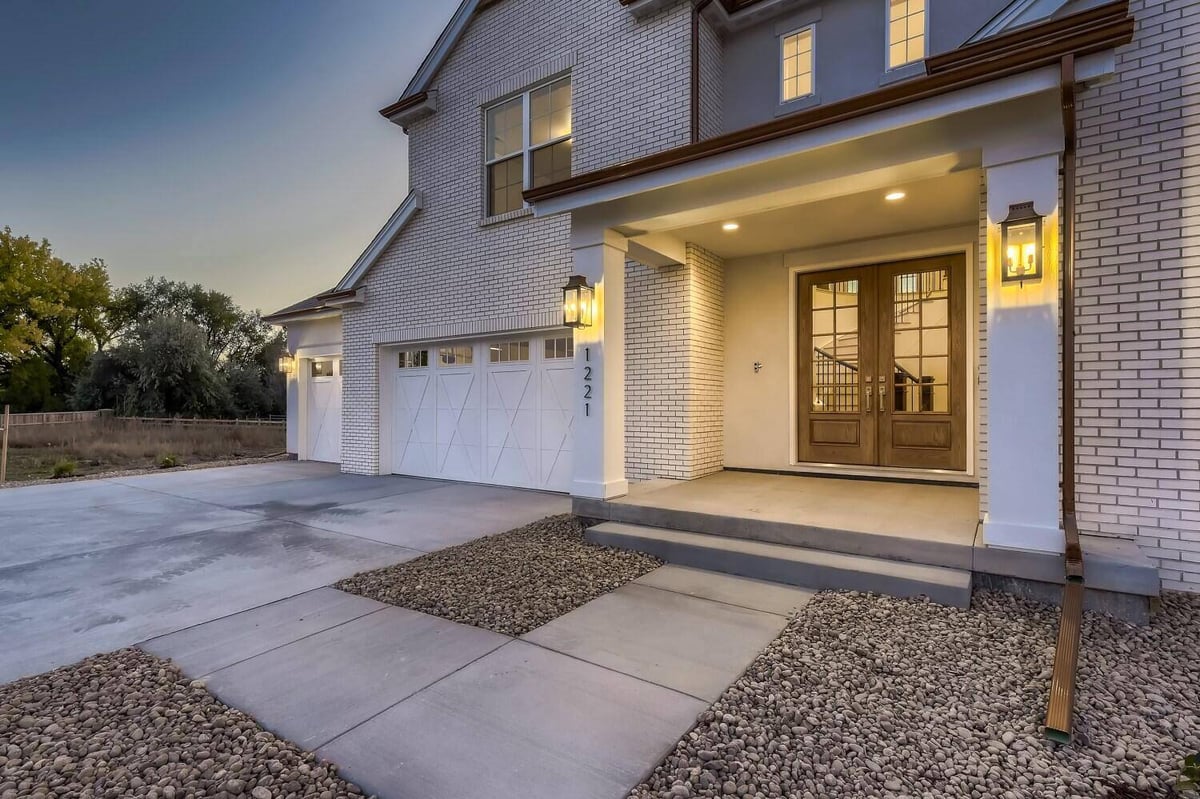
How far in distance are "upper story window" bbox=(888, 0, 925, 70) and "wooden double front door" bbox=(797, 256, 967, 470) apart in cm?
225

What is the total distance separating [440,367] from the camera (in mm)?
8922

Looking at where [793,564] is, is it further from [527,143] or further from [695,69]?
[527,143]

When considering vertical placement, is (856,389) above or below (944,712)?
above

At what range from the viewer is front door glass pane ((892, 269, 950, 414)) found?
583cm

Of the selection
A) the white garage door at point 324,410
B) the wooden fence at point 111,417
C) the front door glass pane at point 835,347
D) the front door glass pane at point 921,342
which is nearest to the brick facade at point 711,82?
the front door glass pane at point 835,347

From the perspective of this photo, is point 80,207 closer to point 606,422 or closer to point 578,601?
point 606,422

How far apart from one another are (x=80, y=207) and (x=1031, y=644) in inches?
1072

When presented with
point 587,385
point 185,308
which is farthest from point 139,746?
point 185,308

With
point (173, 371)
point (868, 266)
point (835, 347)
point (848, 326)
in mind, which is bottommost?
point (835, 347)

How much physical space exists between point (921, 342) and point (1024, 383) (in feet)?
9.12

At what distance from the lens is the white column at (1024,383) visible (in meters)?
3.31

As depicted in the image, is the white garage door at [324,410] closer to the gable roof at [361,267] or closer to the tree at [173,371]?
the gable roof at [361,267]

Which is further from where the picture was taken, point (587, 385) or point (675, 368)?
point (675, 368)

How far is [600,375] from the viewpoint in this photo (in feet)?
17.3
